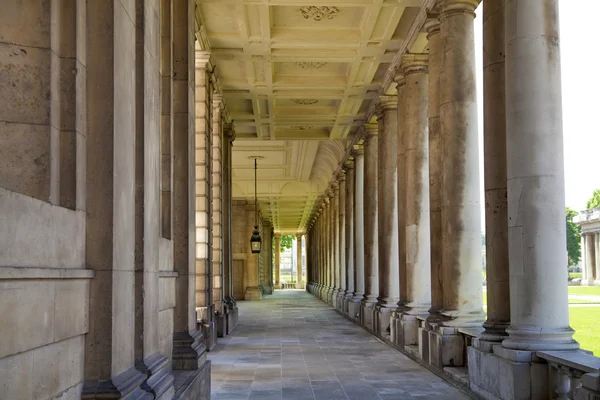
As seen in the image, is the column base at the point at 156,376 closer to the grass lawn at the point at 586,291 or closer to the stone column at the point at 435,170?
the stone column at the point at 435,170

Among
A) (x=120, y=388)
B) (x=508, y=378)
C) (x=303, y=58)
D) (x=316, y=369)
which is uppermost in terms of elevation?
(x=303, y=58)

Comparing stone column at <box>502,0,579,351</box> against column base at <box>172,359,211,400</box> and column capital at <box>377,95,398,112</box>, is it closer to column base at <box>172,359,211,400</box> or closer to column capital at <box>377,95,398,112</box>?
column base at <box>172,359,211,400</box>

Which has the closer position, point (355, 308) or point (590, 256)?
point (355, 308)

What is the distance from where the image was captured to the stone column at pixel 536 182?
9383 mm

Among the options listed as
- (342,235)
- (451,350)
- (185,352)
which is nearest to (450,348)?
(451,350)

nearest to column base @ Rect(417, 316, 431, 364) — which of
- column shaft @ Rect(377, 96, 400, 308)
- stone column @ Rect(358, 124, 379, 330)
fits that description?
column shaft @ Rect(377, 96, 400, 308)

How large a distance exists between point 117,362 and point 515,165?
19.7 ft

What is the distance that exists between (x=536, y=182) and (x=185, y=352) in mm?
5370

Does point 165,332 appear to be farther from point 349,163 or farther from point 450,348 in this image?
point 349,163

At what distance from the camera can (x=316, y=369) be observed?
14562 mm

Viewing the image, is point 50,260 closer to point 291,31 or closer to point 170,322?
point 170,322

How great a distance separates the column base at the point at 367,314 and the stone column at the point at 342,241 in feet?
25.7

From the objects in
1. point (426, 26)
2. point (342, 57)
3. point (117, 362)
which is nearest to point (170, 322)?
point (117, 362)

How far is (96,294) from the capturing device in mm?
6094
